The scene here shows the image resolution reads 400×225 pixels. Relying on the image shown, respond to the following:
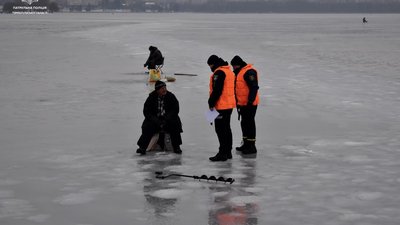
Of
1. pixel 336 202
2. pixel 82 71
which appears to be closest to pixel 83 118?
pixel 336 202

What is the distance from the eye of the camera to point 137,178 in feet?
28.6

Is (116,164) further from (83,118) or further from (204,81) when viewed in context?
(204,81)

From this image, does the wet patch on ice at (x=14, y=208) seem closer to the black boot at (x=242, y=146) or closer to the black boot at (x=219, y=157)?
the black boot at (x=219, y=157)

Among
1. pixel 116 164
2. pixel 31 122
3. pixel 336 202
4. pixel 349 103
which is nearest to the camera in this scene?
pixel 336 202

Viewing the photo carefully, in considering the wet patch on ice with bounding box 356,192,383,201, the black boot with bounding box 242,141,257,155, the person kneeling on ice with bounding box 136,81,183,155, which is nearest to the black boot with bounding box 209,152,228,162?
the black boot with bounding box 242,141,257,155

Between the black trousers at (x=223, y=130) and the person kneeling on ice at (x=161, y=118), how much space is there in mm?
676

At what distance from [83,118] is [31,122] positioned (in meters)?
1.07

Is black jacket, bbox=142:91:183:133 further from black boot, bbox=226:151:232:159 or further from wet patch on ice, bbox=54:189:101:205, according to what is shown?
wet patch on ice, bbox=54:189:101:205

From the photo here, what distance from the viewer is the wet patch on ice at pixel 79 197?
7551 millimetres

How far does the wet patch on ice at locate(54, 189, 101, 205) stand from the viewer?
24.8ft

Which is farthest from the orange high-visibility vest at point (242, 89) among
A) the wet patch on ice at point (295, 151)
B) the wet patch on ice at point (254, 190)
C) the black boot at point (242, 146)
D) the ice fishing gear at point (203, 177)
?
the wet patch on ice at point (254, 190)

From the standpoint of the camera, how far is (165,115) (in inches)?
399

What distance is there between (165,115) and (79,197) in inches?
106

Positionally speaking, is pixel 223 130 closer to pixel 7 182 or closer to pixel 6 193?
pixel 7 182
